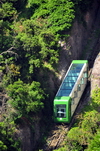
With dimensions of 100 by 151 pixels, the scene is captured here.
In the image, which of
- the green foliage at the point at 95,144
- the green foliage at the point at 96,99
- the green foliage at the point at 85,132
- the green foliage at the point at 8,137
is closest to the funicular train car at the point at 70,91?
the green foliage at the point at 85,132

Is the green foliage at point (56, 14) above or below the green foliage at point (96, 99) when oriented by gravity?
above

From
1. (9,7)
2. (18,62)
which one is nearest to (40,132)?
(18,62)

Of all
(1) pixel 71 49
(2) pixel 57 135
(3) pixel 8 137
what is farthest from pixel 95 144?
(1) pixel 71 49

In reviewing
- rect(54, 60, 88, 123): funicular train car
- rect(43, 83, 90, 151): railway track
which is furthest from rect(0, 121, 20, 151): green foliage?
rect(54, 60, 88, 123): funicular train car

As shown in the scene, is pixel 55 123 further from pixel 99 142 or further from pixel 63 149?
pixel 99 142

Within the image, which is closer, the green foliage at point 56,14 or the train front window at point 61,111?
the train front window at point 61,111

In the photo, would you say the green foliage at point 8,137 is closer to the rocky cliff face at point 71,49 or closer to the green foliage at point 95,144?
the rocky cliff face at point 71,49

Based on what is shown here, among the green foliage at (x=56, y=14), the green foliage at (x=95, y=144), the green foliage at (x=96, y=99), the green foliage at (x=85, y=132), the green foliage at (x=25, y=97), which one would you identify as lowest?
the green foliage at (x=85, y=132)

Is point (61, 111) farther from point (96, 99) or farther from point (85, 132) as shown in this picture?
point (96, 99)
